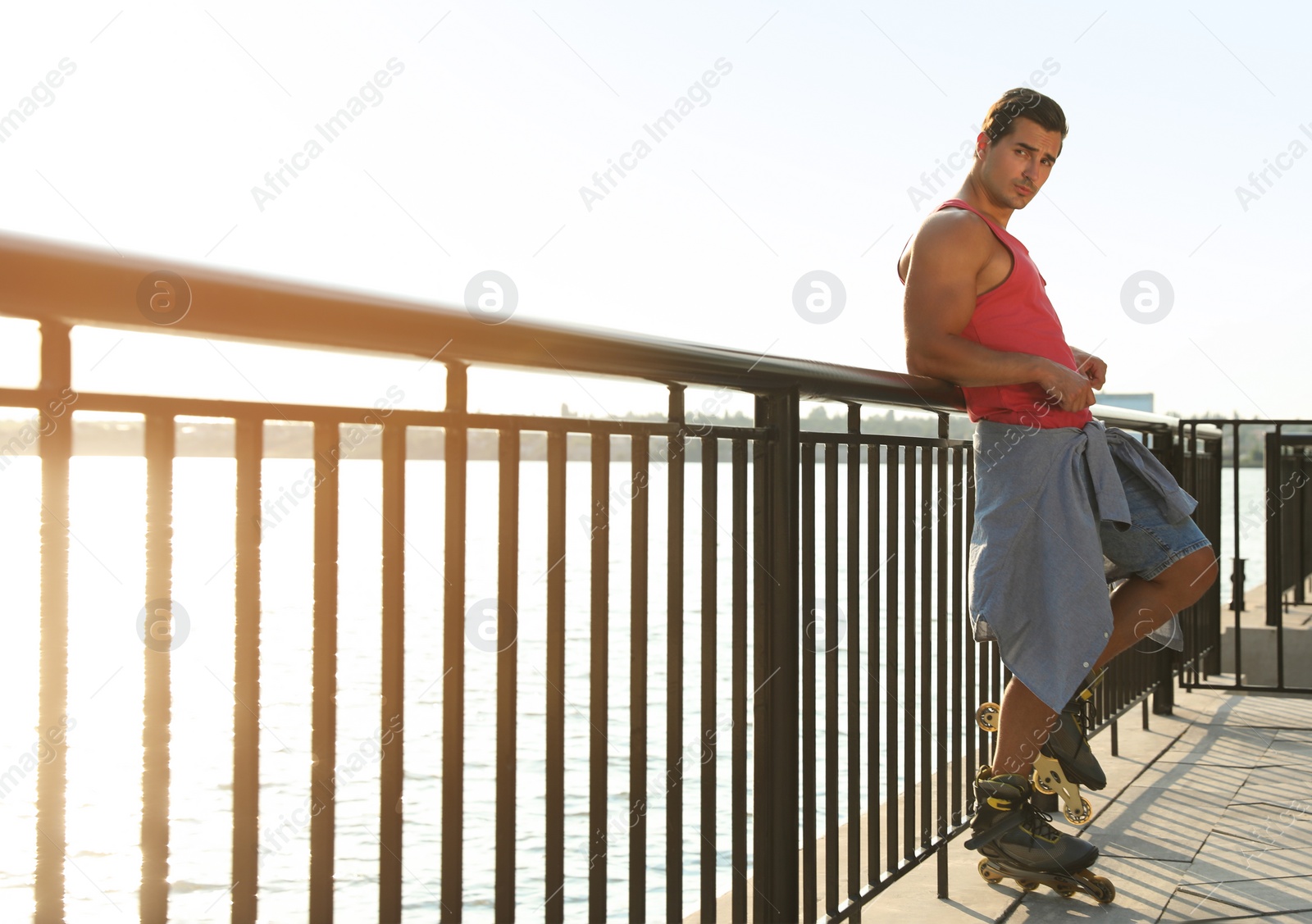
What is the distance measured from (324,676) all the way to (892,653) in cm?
155

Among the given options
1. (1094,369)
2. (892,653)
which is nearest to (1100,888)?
(892,653)

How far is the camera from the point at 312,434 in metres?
1.24

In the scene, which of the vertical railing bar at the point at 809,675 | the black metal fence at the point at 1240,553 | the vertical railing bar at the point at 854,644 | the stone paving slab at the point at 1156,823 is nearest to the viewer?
the vertical railing bar at the point at 809,675

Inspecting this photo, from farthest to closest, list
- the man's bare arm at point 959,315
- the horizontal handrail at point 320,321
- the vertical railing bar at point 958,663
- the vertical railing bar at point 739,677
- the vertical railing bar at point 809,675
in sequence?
1. the vertical railing bar at point 958,663
2. the man's bare arm at point 959,315
3. the vertical railing bar at point 809,675
4. the vertical railing bar at point 739,677
5. the horizontal handrail at point 320,321

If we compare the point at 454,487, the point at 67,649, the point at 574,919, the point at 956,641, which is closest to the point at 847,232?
the point at 956,641

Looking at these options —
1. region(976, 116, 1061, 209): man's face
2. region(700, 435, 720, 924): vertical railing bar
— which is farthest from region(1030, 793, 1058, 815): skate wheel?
region(976, 116, 1061, 209): man's face

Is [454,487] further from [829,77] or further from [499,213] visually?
[499,213]

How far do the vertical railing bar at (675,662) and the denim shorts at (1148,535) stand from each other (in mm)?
1319

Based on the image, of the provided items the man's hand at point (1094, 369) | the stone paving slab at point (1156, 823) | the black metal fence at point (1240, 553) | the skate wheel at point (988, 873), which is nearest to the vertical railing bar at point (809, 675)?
the skate wheel at point (988, 873)

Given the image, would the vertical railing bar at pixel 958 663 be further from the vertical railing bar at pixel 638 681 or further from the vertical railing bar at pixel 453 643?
the vertical railing bar at pixel 453 643

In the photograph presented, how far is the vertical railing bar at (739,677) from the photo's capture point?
196 centimetres

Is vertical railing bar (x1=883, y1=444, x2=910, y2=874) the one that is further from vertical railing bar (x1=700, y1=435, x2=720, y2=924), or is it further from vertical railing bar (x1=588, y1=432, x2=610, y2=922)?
vertical railing bar (x1=588, y1=432, x2=610, y2=922)

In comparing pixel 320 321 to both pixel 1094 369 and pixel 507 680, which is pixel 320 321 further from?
pixel 1094 369

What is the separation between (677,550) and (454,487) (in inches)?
21.4
